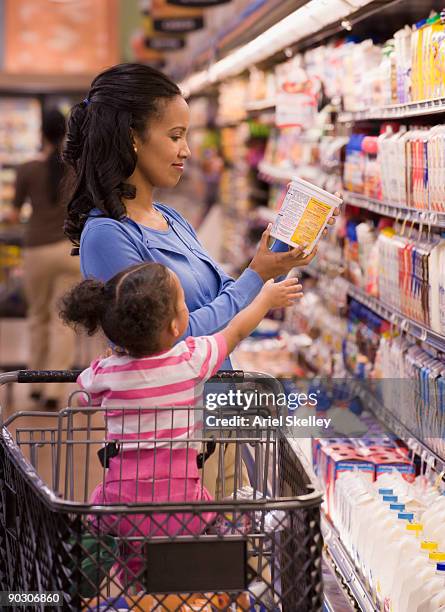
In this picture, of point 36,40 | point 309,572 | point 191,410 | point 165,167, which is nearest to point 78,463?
point 165,167

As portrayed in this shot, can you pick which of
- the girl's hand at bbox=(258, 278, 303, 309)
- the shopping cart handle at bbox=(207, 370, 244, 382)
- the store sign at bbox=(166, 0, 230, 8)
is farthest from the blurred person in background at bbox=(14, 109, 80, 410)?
the girl's hand at bbox=(258, 278, 303, 309)

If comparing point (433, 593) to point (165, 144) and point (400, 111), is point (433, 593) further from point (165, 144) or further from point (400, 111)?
point (400, 111)

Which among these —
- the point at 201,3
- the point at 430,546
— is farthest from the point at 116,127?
the point at 201,3

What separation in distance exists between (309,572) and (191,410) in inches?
20.3

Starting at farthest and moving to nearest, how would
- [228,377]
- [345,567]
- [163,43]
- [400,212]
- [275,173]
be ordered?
[163,43]
[275,173]
[400,212]
[345,567]
[228,377]

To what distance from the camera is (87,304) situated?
2377mm

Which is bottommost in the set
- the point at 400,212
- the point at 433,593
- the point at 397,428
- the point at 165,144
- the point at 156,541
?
the point at 433,593

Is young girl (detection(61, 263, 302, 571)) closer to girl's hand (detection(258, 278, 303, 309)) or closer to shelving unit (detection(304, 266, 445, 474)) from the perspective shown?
girl's hand (detection(258, 278, 303, 309))

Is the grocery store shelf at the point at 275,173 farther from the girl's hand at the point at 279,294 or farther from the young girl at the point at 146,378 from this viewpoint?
the young girl at the point at 146,378

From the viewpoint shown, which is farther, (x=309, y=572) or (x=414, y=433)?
(x=414, y=433)

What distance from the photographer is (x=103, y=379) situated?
2.41 metres

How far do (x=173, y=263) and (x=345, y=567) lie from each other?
1346 mm

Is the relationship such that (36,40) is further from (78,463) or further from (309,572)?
(309,572)

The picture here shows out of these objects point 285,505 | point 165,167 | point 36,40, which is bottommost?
point 285,505
